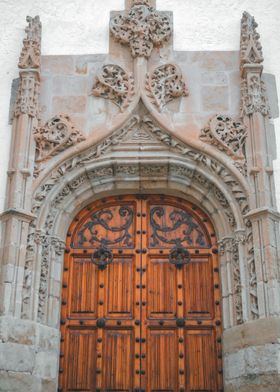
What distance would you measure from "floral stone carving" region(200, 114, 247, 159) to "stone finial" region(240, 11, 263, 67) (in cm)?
81

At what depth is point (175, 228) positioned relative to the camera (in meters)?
8.38

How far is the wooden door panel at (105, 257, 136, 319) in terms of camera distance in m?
7.92

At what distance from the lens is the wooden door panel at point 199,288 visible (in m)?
7.91

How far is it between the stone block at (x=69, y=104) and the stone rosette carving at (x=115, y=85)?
7.7 inches

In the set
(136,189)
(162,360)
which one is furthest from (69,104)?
(162,360)

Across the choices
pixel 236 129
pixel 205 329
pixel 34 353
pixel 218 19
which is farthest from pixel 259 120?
pixel 34 353

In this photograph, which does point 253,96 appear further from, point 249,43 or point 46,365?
point 46,365

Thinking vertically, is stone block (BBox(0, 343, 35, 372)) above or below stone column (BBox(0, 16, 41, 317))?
below

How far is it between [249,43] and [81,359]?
174 inches

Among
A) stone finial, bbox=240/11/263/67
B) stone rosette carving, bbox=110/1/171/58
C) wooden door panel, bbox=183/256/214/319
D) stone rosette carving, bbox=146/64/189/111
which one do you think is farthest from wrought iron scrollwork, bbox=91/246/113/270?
stone finial, bbox=240/11/263/67

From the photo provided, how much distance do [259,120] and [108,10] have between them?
266 cm

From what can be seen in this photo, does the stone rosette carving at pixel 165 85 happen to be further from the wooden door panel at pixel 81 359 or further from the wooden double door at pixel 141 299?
the wooden door panel at pixel 81 359

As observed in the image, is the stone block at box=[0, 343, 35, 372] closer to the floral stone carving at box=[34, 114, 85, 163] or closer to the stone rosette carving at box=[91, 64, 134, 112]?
the floral stone carving at box=[34, 114, 85, 163]

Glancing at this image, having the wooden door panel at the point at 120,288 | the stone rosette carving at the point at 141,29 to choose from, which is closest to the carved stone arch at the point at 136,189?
the wooden door panel at the point at 120,288
